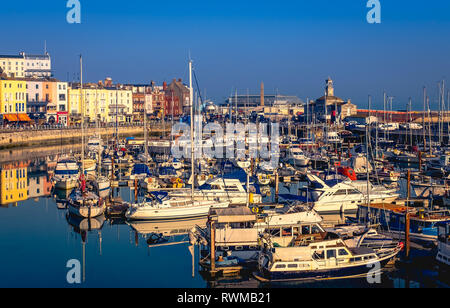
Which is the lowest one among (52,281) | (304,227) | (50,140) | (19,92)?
(52,281)

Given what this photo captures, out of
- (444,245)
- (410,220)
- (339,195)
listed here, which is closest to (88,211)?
(339,195)

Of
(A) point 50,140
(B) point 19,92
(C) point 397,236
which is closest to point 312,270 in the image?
(C) point 397,236

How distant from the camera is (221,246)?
21812 mm

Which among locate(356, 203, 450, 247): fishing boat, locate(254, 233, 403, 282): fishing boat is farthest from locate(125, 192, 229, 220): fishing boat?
locate(254, 233, 403, 282): fishing boat

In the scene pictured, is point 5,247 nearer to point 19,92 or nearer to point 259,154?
point 259,154

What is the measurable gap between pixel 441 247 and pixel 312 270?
4482mm

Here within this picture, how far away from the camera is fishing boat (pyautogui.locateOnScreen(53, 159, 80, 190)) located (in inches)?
1462

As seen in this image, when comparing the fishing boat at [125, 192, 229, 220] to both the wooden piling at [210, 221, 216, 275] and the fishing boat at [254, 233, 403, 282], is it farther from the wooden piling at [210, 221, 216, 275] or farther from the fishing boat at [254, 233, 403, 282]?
the fishing boat at [254, 233, 403, 282]

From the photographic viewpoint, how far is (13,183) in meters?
40.9

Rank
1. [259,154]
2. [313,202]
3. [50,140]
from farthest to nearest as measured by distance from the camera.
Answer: [50,140] → [259,154] → [313,202]

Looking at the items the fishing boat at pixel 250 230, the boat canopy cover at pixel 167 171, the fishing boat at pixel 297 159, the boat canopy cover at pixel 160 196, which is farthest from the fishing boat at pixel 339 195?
the fishing boat at pixel 297 159

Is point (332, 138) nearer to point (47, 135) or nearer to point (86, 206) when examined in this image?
point (47, 135)

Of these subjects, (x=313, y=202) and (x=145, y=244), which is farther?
(x=313, y=202)

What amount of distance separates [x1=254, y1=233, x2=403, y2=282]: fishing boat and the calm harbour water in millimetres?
297
